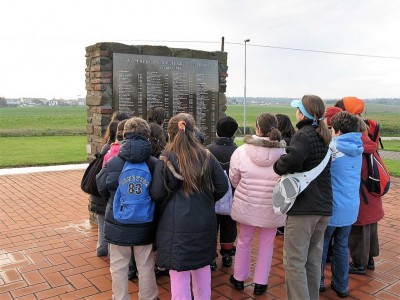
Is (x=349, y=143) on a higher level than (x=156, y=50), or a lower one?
lower

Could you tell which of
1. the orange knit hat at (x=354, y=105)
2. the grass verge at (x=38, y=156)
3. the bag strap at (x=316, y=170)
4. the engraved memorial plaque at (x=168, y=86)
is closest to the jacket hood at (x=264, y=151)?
the bag strap at (x=316, y=170)

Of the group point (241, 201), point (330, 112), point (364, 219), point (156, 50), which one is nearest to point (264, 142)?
point (241, 201)

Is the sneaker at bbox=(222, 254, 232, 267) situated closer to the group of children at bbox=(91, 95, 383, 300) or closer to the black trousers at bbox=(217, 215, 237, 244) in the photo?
the black trousers at bbox=(217, 215, 237, 244)

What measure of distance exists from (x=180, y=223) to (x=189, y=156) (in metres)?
0.50

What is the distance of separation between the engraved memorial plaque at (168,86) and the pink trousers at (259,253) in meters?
2.72

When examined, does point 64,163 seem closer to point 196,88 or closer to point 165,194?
point 196,88

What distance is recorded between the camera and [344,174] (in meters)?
3.54

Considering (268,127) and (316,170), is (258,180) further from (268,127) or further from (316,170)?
(316,170)

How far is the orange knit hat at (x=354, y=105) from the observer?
4164mm

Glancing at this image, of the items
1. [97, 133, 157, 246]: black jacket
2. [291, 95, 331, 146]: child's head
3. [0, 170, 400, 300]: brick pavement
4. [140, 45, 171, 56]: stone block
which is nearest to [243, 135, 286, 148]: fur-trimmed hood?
[291, 95, 331, 146]: child's head

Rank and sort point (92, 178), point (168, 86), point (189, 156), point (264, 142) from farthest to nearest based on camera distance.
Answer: point (168, 86) < point (92, 178) < point (264, 142) < point (189, 156)

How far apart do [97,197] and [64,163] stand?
7.36 meters

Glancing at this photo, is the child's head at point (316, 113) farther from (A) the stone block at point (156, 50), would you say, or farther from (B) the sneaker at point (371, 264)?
(A) the stone block at point (156, 50)

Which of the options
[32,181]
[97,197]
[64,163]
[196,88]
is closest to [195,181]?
[97,197]
